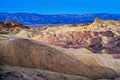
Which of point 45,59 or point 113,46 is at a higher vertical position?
point 45,59

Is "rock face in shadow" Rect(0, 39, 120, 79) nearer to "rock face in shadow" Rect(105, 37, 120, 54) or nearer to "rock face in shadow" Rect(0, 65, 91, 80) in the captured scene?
"rock face in shadow" Rect(0, 65, 91, 80)

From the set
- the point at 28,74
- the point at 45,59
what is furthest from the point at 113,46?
the point at 28,74

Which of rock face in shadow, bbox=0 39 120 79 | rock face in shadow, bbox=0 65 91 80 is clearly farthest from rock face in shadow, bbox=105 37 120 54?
rock face in shadow, bbox=0 65 91 80

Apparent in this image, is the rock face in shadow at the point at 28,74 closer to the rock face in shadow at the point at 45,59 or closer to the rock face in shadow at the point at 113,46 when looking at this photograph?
the rock face in shadow at the point at 45,59

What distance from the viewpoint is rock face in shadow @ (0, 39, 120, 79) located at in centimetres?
2084

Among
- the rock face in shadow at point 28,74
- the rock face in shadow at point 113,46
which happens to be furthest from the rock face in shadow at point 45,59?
the rock face in shadow at point 113,46

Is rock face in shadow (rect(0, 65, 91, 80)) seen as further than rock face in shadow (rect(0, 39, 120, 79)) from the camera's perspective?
No

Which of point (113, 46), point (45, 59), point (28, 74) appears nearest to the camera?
point (28, 74)

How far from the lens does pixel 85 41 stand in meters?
58.0

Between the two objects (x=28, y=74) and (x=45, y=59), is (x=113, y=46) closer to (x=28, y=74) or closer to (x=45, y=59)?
(x=45, y=59)

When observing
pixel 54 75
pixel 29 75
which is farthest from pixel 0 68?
pixel 54 75

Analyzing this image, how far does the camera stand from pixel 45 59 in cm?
2122

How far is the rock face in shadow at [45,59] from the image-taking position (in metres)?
20.8

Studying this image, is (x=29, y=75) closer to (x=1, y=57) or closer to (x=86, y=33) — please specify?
(x=1, y=57)
